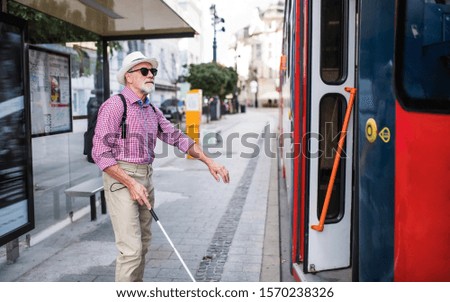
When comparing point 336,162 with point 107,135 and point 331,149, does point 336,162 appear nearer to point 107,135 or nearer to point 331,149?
point 331,149

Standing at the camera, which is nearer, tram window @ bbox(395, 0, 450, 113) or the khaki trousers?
tram window @ bbox(395, 0, 450, 113)

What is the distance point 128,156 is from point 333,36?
5.96 feet

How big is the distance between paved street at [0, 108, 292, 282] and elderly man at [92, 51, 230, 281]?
130 centimetres

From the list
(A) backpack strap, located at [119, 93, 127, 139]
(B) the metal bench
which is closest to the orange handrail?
(A) backpack strap, located at [119, 93, 127, 139]

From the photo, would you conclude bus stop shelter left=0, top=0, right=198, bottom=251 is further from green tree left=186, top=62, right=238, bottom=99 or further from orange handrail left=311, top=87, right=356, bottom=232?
green tree left=186, top=62, right=238, bottom=99

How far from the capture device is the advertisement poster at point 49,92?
238 inches

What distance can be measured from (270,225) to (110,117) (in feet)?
12.2

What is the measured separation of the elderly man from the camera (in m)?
3.30

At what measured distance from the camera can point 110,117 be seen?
132 inches

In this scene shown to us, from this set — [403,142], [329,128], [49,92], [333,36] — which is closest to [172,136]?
[329,128]

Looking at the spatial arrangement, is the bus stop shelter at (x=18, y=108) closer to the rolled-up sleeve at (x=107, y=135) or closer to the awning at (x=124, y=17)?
the awning at (x=124, y=17)

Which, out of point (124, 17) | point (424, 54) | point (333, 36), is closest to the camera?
point (424, 54)

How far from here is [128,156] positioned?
11.3 ft
